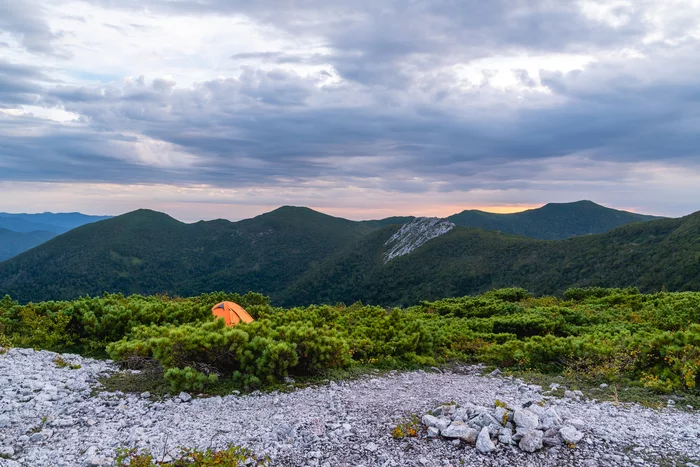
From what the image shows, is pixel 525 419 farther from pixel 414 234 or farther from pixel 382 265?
pixel 414 234

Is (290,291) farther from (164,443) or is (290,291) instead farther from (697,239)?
(164,443)

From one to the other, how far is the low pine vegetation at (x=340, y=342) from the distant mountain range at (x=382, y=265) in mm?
37200

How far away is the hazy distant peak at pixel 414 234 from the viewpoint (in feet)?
448

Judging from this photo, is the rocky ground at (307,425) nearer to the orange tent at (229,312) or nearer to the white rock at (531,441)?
the white rock at (531,441)

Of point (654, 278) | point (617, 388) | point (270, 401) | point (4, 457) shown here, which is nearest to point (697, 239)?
point (654, 278)

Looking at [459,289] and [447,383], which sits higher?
[447,383]

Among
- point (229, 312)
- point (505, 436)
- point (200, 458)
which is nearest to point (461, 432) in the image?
point (505, 436)

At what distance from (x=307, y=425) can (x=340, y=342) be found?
2.94m

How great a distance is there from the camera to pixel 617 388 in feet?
26.5

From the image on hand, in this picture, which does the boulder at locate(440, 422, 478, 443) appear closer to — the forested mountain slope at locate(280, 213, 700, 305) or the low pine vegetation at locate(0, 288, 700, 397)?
the low pine vegetation at locate(0, 288, 700, 397)

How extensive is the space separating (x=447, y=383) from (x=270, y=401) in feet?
12.6

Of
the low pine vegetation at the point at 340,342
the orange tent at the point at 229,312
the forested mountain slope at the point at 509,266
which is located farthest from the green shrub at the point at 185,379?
the forested mountain slope at the point at 509,266

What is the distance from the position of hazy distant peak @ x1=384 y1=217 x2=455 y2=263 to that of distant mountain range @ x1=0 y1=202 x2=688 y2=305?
1.92ft

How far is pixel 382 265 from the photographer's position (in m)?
128
